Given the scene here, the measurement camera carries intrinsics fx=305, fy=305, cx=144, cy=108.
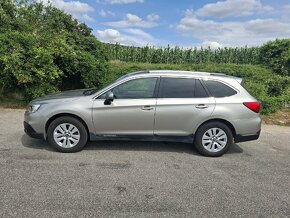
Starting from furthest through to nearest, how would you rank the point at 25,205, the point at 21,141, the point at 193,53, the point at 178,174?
the point at 193,53 < the point at 21,141 < the point at 178,174 < the point at 25,205

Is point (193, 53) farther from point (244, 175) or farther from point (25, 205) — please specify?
point (25, 205)

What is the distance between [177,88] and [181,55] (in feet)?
68.2

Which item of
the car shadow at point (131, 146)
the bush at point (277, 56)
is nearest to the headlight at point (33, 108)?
the car shadow at point (131, 146)

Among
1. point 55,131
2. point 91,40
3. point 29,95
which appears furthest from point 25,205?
point 91,40

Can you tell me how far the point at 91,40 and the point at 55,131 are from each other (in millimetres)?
7207

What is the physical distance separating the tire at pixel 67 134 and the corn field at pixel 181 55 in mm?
19715

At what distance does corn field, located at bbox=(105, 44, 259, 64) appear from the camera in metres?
25.5

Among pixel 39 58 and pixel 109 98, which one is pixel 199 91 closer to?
pixel 109 98

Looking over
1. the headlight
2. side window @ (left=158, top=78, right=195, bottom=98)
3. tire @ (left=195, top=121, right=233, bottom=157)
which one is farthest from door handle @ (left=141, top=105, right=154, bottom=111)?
the headlight

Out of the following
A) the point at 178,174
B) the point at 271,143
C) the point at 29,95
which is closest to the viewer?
the point at 178,174

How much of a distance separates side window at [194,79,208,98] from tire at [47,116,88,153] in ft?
7.35

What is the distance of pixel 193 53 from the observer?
85.8 ft

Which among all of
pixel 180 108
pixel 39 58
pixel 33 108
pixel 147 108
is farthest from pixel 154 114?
pixel 39 58

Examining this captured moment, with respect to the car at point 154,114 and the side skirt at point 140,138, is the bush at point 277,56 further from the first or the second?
the side skirt at point 140,138
